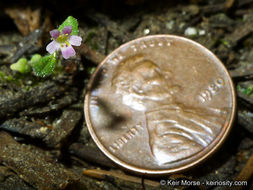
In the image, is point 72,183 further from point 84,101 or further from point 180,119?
point 180,119

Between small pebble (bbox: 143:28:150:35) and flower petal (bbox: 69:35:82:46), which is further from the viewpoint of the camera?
small pebble (bbox: 143:28:150:35)

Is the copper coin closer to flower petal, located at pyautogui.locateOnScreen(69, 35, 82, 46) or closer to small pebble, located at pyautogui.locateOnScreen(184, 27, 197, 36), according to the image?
small pebble, located at pyautogui.locateOnScreen(184, 27, 197, 36)

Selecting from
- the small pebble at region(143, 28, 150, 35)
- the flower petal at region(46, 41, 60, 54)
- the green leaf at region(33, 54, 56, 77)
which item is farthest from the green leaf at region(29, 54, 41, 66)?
the small pebble at region(143, 28, 150, 35)

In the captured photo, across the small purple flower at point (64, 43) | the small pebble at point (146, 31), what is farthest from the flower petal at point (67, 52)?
the small pebble at point (146, 31)

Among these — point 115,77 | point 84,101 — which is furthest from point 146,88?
point 84,101

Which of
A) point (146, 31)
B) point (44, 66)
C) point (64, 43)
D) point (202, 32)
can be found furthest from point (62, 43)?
point (202, 32)

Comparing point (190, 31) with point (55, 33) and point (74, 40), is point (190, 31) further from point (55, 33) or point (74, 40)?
point (55, 33)

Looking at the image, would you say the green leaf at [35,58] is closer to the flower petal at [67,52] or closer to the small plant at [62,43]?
the small plant at [62,43]
